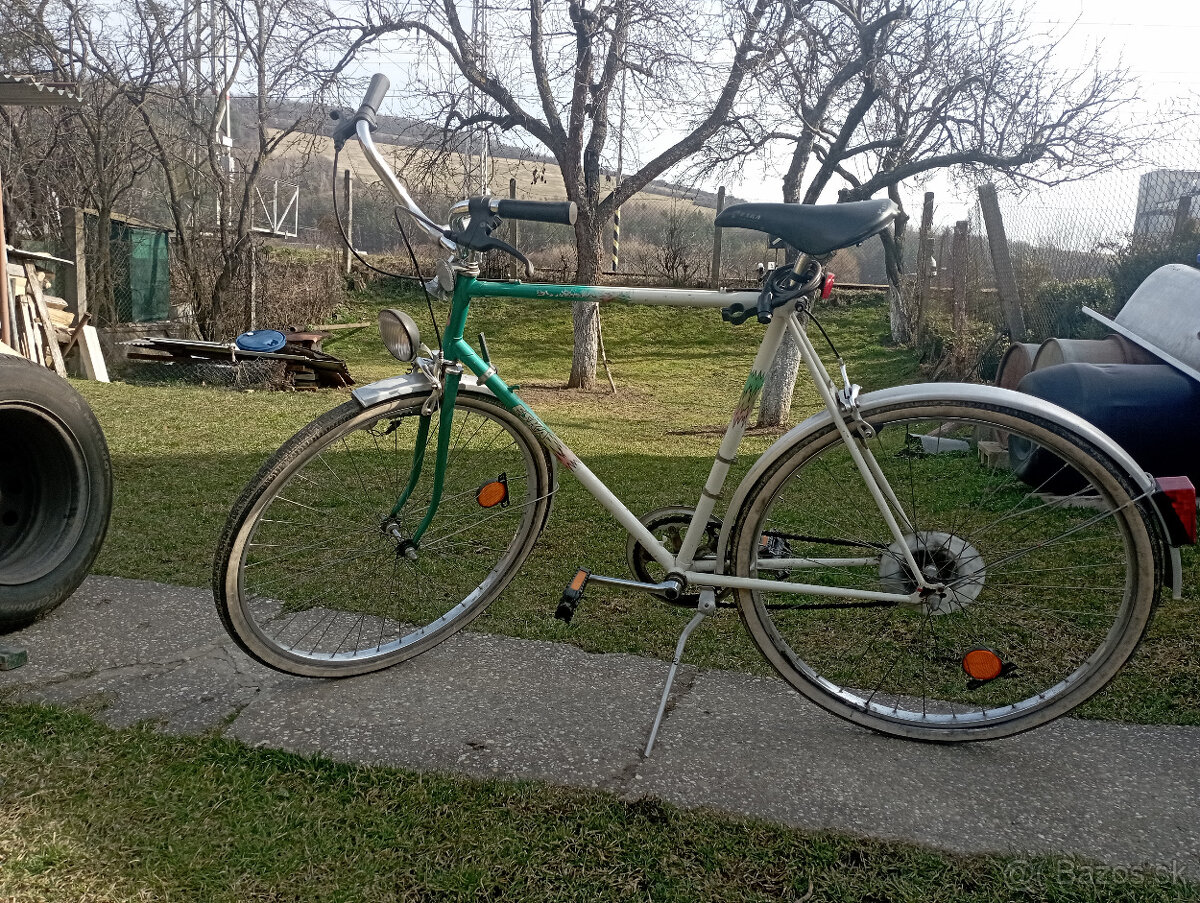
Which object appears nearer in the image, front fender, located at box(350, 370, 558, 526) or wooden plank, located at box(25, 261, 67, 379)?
front fender, located at box(350, 370, 558, 526)

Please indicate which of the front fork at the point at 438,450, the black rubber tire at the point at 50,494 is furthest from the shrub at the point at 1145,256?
the black rubber tire at the point at 50,494

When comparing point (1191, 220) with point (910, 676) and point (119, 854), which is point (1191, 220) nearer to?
point (910, 676)

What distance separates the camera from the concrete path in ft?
6.12

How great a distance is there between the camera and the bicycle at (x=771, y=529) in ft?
6.68

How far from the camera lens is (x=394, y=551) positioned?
2.51 metres

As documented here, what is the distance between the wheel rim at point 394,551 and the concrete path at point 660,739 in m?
0.13

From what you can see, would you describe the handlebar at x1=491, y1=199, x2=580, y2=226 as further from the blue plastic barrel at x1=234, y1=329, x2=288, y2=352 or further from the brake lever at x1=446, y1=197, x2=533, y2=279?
the blue plastic barrel at x1=234, y1=329, x2=288, y2=352

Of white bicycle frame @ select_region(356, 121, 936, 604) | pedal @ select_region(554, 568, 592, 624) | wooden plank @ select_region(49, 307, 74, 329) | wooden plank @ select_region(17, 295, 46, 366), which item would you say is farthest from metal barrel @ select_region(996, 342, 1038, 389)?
wooden plank @ select_region(49, 307, 74, 329)

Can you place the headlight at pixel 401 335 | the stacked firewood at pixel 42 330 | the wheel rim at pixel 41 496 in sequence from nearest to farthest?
1. the headlight at pixel 401 335
2. the wheel rim at pixel 41 496
3. the stacked firewood at pixel 42 330

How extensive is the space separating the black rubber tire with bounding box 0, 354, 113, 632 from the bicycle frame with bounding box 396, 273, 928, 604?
1.14m

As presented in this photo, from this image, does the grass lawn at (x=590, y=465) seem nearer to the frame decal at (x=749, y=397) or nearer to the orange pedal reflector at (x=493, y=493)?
the orange pedal reflector at (x=493, y=493)

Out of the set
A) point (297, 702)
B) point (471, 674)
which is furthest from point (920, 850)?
point (297, 702)

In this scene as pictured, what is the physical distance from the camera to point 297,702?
227cm

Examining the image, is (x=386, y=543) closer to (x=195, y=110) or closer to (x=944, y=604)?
(x=944, y=604)
